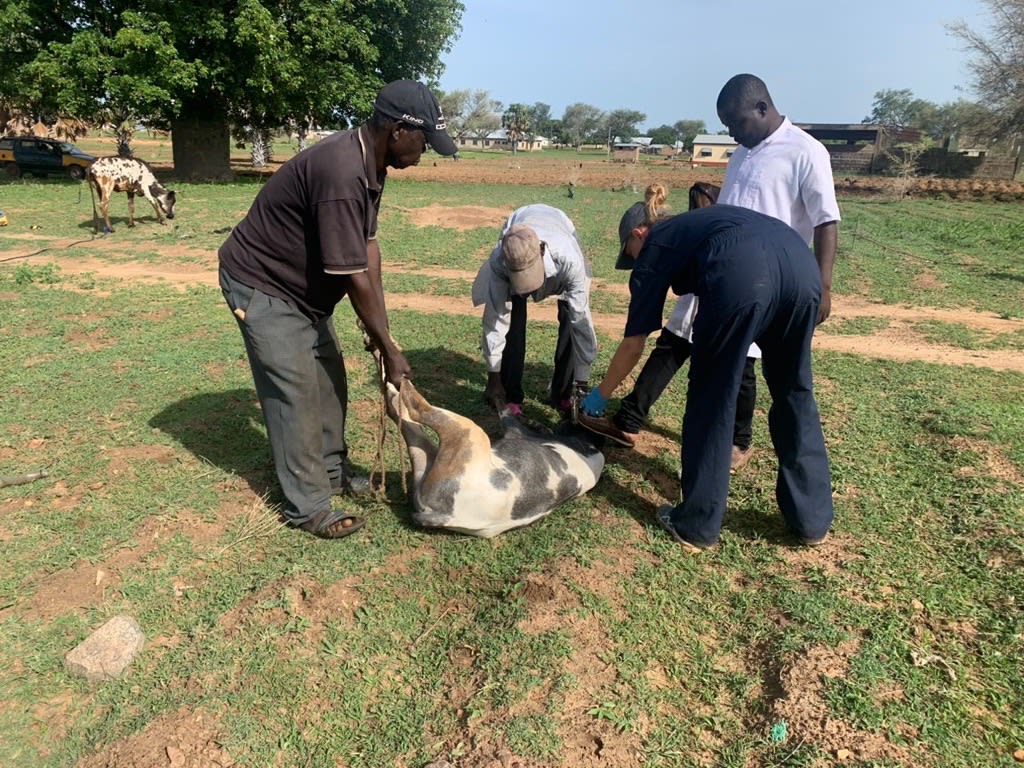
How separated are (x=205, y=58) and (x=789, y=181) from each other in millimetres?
21133

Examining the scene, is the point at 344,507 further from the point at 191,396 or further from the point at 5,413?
the point at 5,413

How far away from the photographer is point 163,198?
Result: 13.2m

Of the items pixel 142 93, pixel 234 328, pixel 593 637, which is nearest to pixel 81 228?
pixel 142 93

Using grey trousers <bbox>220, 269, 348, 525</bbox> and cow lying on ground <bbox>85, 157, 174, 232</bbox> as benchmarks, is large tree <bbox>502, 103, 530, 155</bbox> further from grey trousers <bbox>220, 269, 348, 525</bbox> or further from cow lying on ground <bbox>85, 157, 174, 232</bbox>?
grey trousers <bbox>220, 269, 348, 525</bbox>

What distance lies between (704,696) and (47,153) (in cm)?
2726

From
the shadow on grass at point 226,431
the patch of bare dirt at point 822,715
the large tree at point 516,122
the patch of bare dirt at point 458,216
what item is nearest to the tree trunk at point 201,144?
the patch of bare dirt at point 458,216

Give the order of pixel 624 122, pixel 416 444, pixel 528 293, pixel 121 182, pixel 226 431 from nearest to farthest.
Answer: pixel 416 444, pixel 528 293, pixel 226 431, pixel 121 182, pixel 624 122

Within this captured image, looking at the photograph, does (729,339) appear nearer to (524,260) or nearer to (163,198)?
(524,260)

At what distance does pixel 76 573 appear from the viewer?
10.3ft

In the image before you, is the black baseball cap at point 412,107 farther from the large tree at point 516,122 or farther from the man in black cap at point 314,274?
the large tree at point 516,122

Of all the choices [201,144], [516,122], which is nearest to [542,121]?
[516,122]

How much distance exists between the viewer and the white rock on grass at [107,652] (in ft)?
8.43

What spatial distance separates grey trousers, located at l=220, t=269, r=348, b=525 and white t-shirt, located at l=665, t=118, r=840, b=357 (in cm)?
253

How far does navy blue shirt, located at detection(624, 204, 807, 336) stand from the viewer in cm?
290
